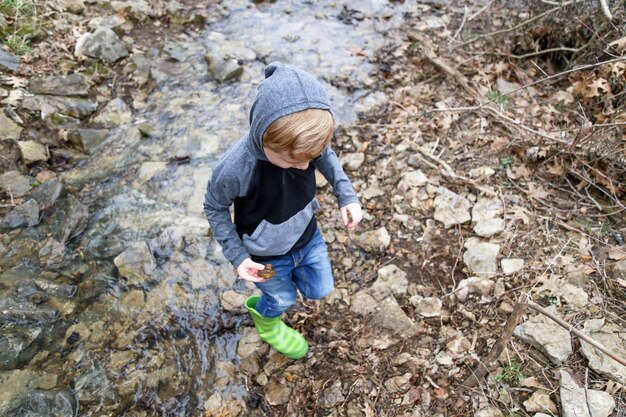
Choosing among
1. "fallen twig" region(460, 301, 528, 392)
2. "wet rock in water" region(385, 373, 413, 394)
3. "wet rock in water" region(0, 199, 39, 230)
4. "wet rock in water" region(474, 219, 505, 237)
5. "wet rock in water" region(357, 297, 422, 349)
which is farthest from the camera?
"wet rock in water" region(0, 199, 39, 230)

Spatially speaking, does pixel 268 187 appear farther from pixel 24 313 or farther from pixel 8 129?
pixel 8 129

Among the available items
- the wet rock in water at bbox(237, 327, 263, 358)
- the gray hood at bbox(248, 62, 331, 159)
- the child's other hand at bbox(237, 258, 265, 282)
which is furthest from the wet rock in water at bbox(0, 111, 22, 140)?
the gray hood at bbox(248, 62, 331, 159)

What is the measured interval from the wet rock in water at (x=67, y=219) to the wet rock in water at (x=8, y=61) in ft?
5.95

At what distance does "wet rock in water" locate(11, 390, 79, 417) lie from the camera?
2.57m

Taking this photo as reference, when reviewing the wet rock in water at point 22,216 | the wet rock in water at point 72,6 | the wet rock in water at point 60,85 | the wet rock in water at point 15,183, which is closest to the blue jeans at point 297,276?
the wet rock in water at point 22,216

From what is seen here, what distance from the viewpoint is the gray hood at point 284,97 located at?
5.61 ft

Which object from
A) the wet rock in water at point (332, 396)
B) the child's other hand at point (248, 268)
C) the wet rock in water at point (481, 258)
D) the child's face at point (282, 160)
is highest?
the child's face at point (282, 160)

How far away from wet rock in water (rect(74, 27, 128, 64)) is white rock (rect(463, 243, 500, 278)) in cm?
447

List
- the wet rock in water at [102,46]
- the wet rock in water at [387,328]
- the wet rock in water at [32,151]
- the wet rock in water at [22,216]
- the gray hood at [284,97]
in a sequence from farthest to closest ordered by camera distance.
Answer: the wet rock in water at [102,46] → the wet rock in water at [32,151] → the wet rock in water at [22,216] → the wet rock in water at [387,328] → the gray hood at [284,97]

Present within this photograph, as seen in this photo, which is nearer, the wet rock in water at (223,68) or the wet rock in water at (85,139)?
the wet rock in water at (85,139)

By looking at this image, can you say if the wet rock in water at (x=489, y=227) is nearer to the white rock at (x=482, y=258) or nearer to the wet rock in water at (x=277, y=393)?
the white rock at (x=482, y=258)

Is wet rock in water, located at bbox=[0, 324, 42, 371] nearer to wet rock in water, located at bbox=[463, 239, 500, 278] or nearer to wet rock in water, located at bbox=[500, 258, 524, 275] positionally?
wet rock in water, located at bbox=[463, 239, 500, 278]

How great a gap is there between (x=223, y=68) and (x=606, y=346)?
4.50 meters

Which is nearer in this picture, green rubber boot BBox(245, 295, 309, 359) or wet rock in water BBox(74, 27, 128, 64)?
green rubber boot BBox(245, 295, 309, 359)
